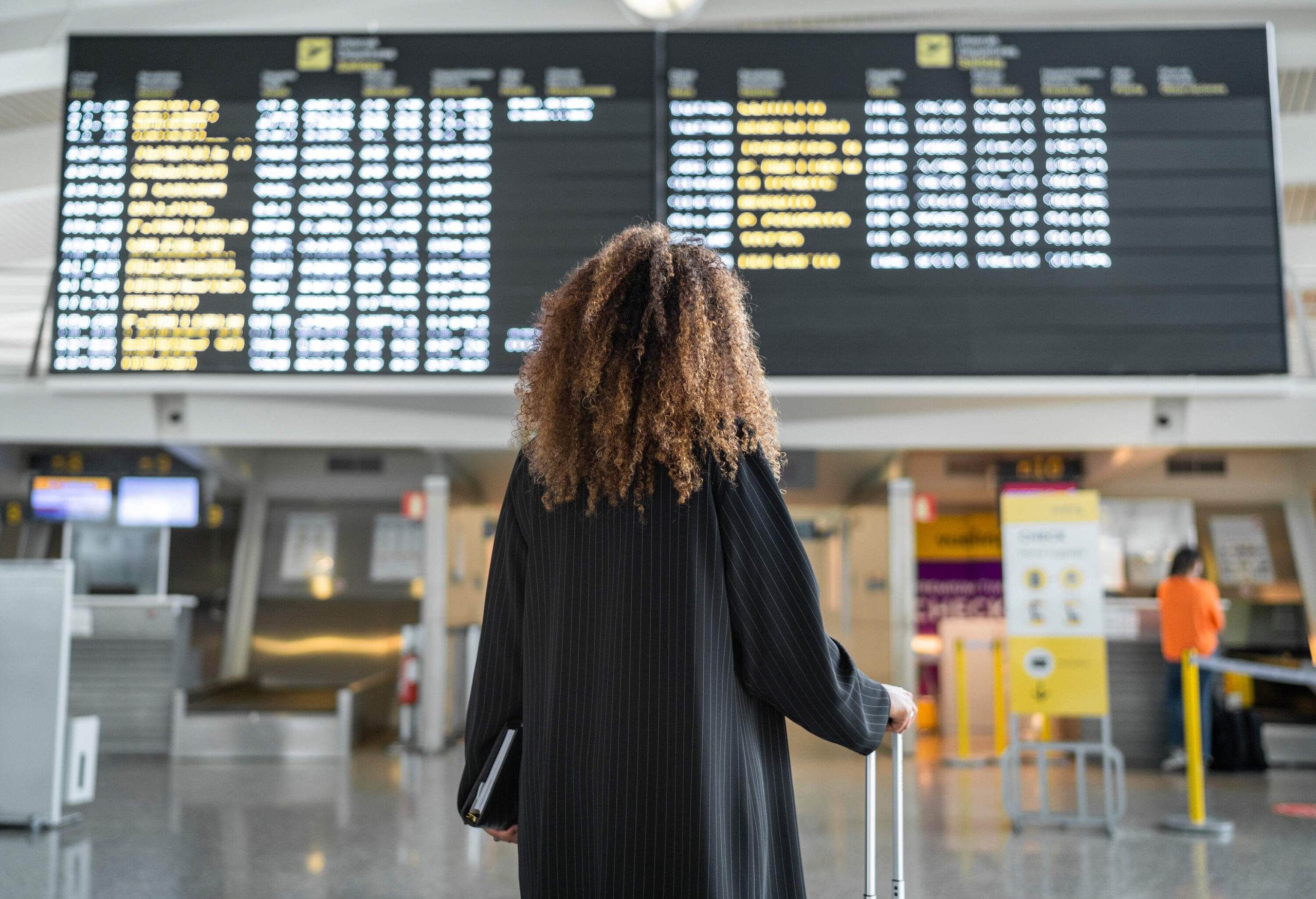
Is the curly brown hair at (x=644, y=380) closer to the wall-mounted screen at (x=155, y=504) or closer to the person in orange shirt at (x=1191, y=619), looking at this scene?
the person in orange shirt at (x=1191, y=619)

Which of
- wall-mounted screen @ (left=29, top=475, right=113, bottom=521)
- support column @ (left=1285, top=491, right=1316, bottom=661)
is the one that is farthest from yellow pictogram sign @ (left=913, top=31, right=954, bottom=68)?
wall-mounted screen @ (left=29, top=475, right=113, bottom=521)

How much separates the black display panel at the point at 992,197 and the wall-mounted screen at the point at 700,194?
0.01m

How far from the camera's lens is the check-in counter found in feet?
25.1

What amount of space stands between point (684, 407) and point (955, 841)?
3935 millimetres

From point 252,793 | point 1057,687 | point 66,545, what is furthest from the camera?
point 66,545

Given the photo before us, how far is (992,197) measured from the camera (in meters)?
5.06

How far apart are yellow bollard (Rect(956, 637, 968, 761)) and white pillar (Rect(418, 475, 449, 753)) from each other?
3700 millimetres

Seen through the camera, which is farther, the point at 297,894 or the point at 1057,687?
the point at 1057,687

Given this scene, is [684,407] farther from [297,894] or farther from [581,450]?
[297,894]

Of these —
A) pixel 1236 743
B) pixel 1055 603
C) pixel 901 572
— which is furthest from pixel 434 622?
pixel 1236 743

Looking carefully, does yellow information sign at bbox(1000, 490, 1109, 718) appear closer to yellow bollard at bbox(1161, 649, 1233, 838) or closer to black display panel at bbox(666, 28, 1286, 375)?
yellow bollard at bbox(1161, 649, 1233, 838)

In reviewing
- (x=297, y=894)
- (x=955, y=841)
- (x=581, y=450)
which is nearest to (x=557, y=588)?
(x=581, y=450)

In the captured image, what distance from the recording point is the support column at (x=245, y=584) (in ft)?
30.4

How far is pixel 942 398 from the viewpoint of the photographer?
6.32 meters
